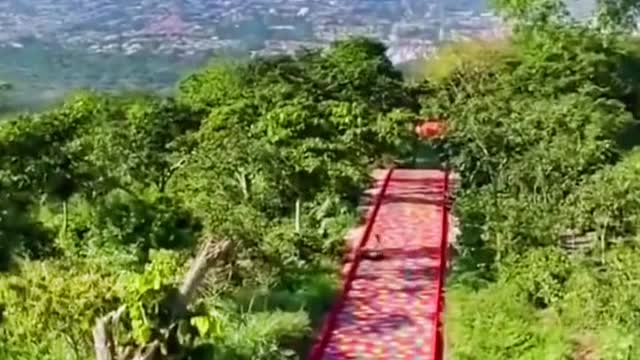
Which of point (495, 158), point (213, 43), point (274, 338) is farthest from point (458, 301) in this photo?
point (213, 43)

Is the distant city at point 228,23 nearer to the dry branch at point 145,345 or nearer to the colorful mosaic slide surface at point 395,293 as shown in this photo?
the colorful mosaic slide surface at point 395,293

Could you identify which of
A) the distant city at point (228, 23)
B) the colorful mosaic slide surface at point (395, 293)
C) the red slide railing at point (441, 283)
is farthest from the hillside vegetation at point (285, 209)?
the distant city at point (228, 23)

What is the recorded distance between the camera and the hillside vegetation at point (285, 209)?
962 cm

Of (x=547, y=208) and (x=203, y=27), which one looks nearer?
(x=547, y=208)

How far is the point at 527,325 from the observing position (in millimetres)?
11500

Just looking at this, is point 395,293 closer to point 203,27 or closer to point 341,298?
point 341,298

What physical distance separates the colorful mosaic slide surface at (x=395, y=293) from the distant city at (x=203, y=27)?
18.7 m

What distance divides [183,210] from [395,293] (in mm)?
4373

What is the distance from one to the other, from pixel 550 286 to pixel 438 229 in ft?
18.9

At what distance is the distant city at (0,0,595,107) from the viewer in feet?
163

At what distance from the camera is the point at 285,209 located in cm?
1719

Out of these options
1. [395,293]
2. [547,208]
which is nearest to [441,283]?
[395,293]

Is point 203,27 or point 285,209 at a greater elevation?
point 285,209

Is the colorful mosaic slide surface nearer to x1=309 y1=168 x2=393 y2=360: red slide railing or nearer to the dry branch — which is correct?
x1=309 y1=168 x2=393 y2=360: red slide railing
